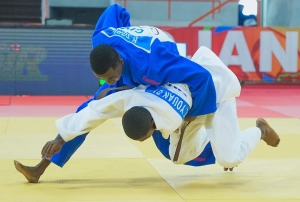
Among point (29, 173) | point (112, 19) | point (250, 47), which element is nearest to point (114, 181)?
point (29, 173)

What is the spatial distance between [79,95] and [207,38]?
13.7 ft

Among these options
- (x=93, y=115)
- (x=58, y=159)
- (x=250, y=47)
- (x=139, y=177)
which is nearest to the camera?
(x=93, y=115)

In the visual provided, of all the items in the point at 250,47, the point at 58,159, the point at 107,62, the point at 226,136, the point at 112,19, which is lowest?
the point at 250,47

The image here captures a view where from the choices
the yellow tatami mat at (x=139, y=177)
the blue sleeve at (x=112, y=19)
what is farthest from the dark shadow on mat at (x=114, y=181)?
the blue sleeve at (x=112, y=19)

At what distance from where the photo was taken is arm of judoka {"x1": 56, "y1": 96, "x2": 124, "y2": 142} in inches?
188

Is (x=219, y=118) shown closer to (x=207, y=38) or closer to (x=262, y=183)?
(x=262, y=183)

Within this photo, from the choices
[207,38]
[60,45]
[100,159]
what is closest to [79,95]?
[60,45]

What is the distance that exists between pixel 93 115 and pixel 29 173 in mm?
761

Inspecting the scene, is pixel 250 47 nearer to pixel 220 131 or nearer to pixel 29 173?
pixel 220 131

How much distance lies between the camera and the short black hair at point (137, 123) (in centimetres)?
440

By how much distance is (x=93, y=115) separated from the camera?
15.8 feet

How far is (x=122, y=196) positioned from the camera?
184 inches

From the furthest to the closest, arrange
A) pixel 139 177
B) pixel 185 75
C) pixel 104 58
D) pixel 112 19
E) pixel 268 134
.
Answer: pixel 268 134
pixel 139 177
pixel 112 19
pixel 185 75
pixel 104 58

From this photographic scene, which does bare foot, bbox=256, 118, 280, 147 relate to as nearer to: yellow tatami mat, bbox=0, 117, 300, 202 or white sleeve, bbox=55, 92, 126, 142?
yellow tatami mat, bbox=0, 117, 300, 202
